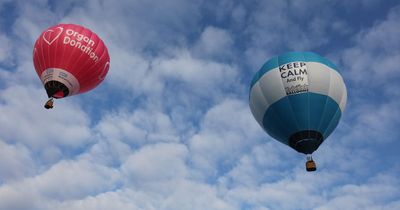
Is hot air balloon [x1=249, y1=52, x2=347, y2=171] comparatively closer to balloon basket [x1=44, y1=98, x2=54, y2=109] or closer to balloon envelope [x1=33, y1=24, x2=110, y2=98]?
balloon envelope [x1=33, y1=24, x2=110, y2=98]

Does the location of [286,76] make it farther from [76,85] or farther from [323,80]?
[76,85]

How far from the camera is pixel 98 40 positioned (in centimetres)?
2320

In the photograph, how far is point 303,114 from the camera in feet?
61.2

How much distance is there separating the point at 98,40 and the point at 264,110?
1044 cm

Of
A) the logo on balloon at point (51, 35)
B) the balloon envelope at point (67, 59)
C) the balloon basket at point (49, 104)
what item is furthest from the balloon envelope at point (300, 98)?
the logo on balloon at point (51, 35)

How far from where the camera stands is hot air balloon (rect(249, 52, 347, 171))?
1862 cm

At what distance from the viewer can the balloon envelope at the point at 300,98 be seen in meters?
18.7

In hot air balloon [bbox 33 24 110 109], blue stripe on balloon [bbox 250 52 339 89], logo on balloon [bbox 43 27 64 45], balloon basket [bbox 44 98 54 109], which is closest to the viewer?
blue stripe on balloon [bbox 250 52 339 89]

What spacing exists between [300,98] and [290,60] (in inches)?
83.9

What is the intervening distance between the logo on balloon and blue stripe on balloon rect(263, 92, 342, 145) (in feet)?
39.9

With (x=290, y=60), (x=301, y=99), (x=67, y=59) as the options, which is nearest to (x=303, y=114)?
(x=301, y=99)

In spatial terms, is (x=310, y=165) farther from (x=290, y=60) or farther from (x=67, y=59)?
(x=67, y=59)

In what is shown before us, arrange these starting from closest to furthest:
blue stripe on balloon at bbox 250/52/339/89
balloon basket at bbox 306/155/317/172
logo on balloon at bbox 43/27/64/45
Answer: balloon basket at bbox 306/155/317/172 → blue stripe on balloon at bbox 250/52/339/89 → logo on balloon at bbox 43/27/64/45

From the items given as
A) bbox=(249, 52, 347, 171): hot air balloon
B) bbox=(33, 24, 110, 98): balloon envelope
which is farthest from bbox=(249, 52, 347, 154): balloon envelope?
bbox=(33, 24, 110, 98): balloon envelope
